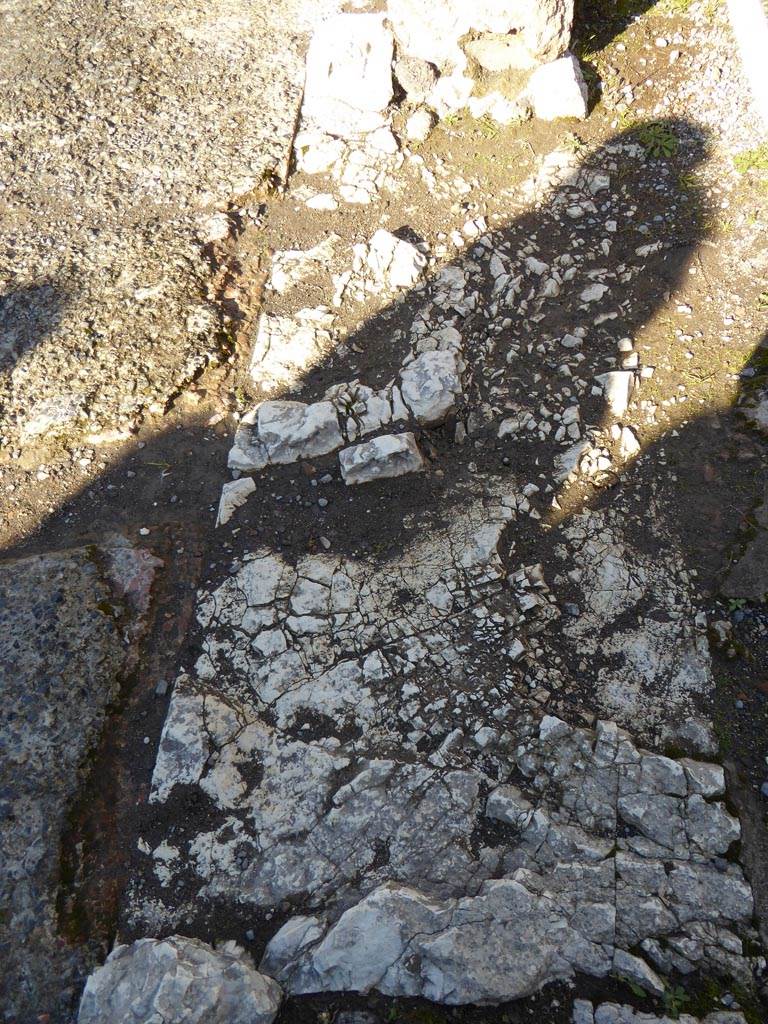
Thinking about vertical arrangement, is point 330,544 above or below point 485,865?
above

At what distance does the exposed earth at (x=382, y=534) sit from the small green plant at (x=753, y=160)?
0.01 meters

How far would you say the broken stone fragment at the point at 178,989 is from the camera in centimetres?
203

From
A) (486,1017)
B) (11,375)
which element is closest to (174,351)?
(11,375)

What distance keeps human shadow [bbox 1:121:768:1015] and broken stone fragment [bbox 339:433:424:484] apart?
5 cm

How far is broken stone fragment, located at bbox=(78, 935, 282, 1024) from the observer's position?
79.7 inches

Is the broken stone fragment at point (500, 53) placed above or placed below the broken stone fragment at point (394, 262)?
above

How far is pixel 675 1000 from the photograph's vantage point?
6.61 feet

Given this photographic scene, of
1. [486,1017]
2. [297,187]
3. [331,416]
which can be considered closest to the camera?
[486,1017]

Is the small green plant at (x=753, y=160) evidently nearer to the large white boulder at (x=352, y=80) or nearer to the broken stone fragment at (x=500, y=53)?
the broken stone fragment at (x=500, y=53)

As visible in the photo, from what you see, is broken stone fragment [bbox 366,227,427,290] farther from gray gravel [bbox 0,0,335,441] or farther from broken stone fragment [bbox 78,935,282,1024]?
broken stone fragment [bbox 78,935,282,1024]

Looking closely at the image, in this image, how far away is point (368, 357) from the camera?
3564 mm

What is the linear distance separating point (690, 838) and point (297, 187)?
151 inches

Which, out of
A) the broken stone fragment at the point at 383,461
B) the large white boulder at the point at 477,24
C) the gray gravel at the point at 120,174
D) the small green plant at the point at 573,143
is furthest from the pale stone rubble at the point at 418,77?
the broken stone fragment at the point at 383,461

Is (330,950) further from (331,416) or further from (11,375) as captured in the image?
(11,375)
